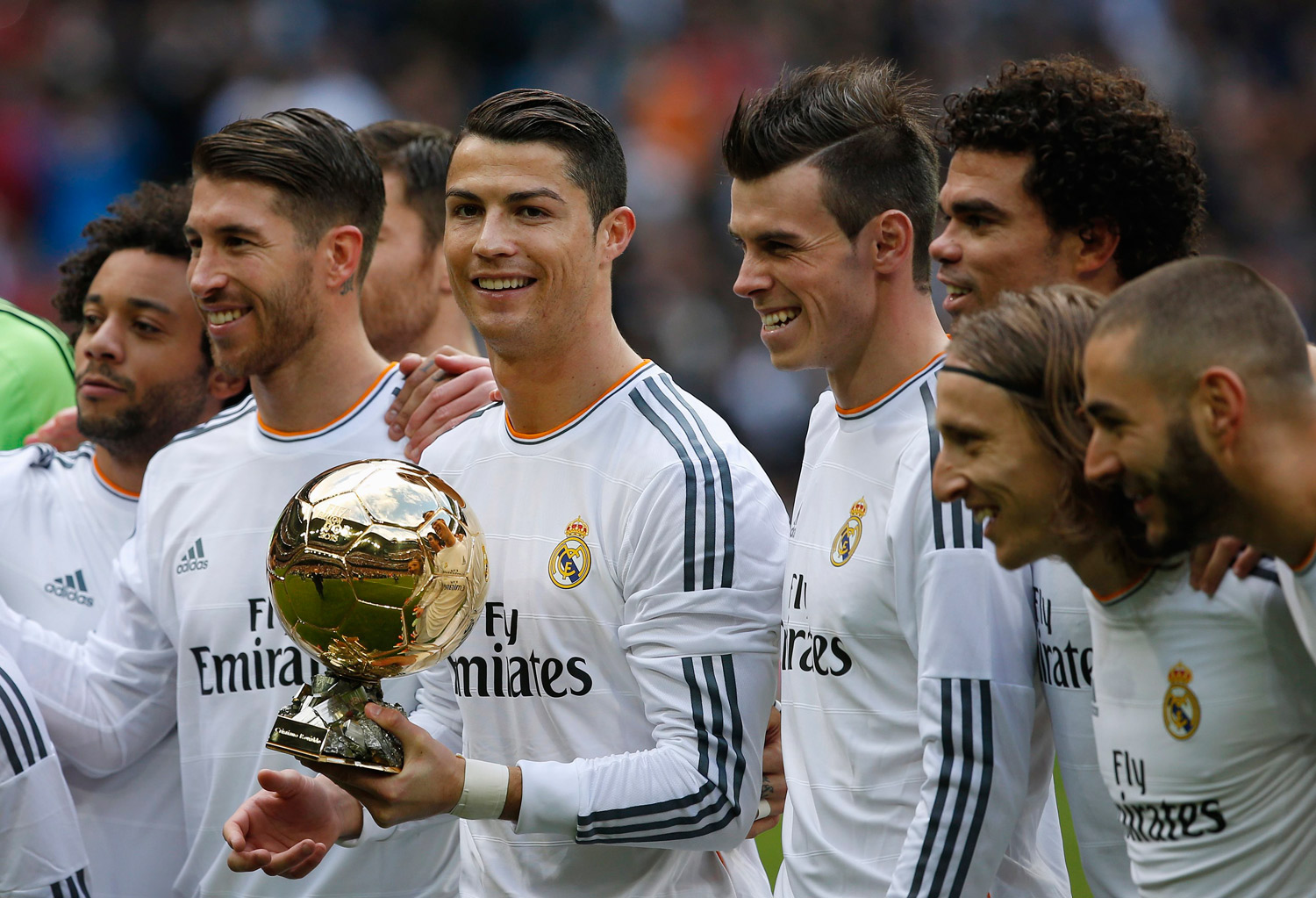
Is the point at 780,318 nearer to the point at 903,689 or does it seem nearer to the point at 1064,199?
the point at 1064,199

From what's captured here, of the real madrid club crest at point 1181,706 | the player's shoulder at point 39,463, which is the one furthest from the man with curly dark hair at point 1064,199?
the player's shoulder at point 39,463

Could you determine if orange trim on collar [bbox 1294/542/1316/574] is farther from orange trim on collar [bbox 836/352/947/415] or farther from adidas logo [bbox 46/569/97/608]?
adidas logo [bbox 46/569/97/608]

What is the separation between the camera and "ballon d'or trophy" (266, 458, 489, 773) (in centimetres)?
270

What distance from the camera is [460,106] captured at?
43.2 feet

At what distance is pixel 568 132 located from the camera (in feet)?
11.4

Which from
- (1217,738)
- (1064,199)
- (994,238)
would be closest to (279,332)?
(994,238)

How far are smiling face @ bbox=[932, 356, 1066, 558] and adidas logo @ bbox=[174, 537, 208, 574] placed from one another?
216cm

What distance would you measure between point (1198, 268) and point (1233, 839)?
888mm

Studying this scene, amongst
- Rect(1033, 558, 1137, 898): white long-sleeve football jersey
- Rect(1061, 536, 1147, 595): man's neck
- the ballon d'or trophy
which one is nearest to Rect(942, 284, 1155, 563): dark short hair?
Rect(1061, 536, 1147, 595): man's neck

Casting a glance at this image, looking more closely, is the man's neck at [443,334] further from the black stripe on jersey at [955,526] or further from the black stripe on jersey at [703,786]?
the black stripe on jersey at [955,526]

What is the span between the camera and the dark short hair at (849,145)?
333cm

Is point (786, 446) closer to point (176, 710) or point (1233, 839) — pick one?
point (176, 710)

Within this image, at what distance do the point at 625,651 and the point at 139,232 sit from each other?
2.36m

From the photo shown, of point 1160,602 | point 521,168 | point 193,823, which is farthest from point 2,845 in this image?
point 1160,602
